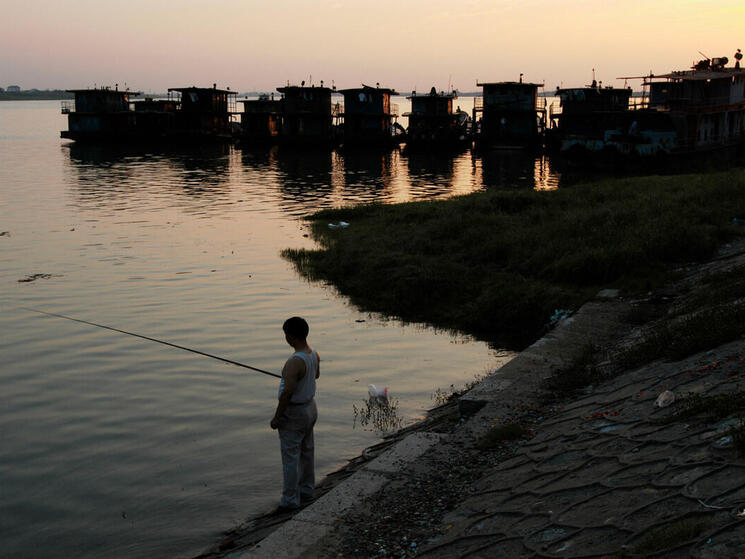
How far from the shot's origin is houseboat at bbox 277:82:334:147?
7094 cm

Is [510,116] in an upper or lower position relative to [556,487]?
upper

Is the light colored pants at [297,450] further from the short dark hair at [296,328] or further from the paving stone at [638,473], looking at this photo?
the paving stone at [638,473]

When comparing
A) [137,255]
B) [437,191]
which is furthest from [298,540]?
[437,191]

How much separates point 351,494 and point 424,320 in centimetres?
832

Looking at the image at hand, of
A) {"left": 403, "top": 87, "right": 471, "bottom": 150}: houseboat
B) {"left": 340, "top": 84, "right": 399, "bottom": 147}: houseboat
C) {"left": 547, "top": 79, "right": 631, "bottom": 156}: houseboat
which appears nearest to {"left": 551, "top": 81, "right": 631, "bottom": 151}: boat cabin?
{"left": 547, "top": 79, "right": 631, "bottom": 156}: houseboat

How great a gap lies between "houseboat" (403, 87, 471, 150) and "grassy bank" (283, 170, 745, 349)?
4940 cm

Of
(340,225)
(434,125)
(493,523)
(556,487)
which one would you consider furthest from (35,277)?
(434,125)

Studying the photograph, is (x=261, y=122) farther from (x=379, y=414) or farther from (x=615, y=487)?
(x=615, y=487)

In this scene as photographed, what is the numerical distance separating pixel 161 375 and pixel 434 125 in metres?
64.4

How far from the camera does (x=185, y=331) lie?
541 inches

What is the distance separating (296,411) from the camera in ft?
21.7

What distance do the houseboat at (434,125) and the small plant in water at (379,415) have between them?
62.3m

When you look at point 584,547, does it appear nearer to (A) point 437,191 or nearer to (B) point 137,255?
(B) point 137,255

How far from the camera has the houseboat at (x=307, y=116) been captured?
70938mm
